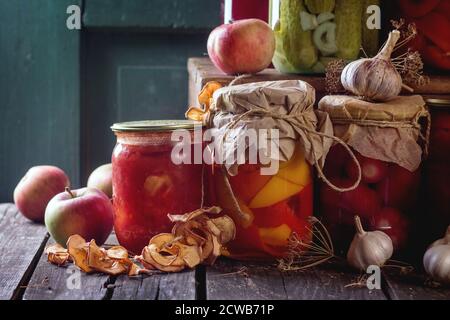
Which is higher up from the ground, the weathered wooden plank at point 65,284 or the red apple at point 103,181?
the red apple at point 103,181

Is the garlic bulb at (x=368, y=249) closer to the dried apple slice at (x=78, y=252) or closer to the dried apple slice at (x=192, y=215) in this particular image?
the dried apple slice at (x=192, y=215)

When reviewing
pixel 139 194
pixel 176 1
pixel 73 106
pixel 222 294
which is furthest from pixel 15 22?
pixel 222 294

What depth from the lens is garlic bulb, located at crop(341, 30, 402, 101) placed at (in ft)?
4.21

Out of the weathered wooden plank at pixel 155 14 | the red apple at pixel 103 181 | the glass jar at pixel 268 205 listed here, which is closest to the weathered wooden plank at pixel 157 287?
the glass jar at pixel 268 205

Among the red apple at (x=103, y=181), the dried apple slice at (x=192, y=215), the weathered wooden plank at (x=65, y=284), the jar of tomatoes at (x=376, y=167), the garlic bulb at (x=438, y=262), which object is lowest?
the weathered wooden plank at (x=65, y=284)

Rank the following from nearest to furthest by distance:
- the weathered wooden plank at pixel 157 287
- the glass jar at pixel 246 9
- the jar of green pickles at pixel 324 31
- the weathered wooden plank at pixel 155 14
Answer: the weathered wooden plank at pixel 157 287, the jar of green pickles at pixel 324 31, the glass jar at pixel 246 9, the weathered wooden plank at pixel 155 14

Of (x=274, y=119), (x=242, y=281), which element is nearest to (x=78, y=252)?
(x=242, y=281)

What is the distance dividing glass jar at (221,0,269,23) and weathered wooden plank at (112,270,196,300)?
77 cm

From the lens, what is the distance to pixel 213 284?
119 cm

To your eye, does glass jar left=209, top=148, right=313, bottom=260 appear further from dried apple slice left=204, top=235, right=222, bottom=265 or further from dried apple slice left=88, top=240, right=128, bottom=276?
dried apple slice left=88, top=240, right=128, bottom=276

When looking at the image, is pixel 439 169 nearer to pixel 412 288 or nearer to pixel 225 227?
pixel 412 288

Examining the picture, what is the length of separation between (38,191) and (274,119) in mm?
675

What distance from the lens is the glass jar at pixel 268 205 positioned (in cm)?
128

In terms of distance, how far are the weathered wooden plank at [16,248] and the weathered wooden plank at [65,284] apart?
0.07 feet
